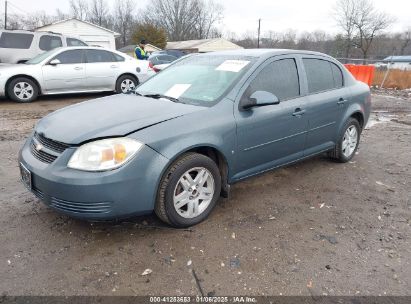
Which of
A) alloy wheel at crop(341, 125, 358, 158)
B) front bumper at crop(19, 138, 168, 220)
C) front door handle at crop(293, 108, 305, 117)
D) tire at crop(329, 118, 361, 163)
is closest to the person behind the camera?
front bumper at crop(19, 138, 168, 220)

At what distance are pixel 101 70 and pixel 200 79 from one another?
6.89 m

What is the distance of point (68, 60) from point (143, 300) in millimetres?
8496

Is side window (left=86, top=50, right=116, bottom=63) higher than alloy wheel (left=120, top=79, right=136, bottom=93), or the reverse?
side window (left=86, top=50, right=116, bottom=63)

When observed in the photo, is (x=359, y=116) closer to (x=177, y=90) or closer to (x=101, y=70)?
(x=177, y=90)

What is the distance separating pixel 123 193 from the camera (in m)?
2.73

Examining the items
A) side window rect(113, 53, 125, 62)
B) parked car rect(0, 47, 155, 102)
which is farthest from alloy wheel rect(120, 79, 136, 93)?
side window rect(113, 53, 125, 62)

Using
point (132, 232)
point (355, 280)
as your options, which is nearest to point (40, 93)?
point (132, 232)

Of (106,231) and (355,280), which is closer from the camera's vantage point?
(355,280)

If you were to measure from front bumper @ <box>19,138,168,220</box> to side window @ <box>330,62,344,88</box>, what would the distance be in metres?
2.96

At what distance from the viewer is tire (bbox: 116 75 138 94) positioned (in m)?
10.2

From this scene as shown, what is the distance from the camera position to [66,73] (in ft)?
30.7

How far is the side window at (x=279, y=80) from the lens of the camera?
3.64 meters

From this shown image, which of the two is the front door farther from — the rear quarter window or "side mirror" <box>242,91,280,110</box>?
the rear quarter window

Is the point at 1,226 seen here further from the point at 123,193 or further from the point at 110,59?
the point at 110,59
